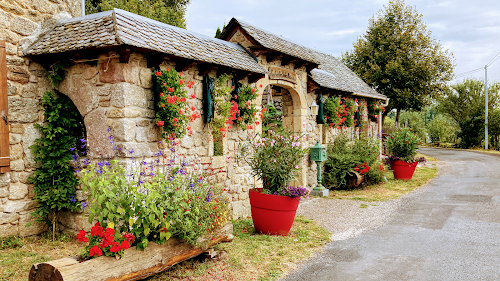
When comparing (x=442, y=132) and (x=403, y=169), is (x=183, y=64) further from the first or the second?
A: (x=442, y=132)

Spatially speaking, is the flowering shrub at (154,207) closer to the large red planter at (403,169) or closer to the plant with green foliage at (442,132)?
the large red planter at (403,169)

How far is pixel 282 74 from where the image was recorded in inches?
335

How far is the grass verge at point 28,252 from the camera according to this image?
406 centimetres

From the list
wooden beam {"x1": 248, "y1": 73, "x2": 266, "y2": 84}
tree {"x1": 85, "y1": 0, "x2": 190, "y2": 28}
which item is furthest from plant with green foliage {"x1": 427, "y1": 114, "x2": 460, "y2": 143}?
wooden beam {"x1": 248, "y1": 73, "x2": 266, "y2": 84}

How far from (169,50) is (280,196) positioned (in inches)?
110

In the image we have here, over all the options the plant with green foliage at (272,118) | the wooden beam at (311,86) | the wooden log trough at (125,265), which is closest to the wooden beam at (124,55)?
the wooden log trough at (125,265)

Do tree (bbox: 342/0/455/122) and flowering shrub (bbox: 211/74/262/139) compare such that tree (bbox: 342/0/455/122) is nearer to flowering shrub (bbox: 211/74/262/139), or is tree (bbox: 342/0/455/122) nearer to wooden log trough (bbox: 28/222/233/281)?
flowering shrub (bbox: 211/74/262/139)

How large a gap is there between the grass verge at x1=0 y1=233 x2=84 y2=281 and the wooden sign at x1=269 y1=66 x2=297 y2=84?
5.27 m

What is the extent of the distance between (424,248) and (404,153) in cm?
755

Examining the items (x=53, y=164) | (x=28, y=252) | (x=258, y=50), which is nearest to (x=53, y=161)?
(x=53, y=164)

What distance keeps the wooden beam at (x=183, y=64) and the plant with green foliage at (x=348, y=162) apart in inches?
248

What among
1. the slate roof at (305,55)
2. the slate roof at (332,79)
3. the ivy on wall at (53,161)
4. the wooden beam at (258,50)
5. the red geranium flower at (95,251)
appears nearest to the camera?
the red geranium flower at (95,251)

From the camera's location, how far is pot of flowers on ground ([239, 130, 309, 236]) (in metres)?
5.52

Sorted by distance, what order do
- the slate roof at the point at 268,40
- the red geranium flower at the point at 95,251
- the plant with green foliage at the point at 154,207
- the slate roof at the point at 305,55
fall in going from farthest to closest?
the slate roof at the point at 305,55 < the slate roof at the point at 268,40 < the plant with green foliage at the point at 154,207 < the red geranium flower at the point at 95,251
